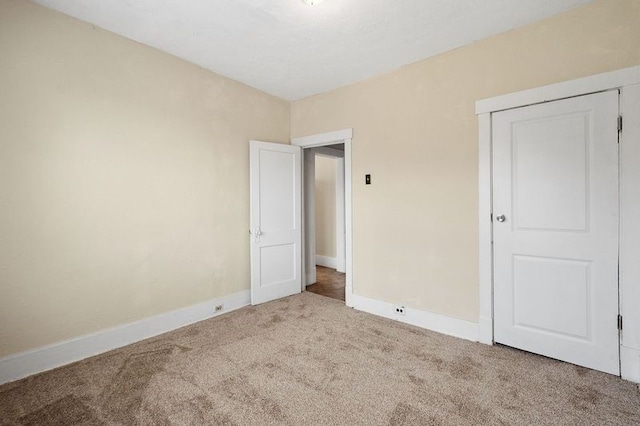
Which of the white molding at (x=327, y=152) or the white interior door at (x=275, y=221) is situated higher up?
the white molding at (x=327, y=152)

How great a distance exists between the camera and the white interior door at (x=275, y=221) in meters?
3.71

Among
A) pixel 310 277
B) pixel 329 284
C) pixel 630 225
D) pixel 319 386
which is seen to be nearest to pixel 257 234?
pixel 310 277

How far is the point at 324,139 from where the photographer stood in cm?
385

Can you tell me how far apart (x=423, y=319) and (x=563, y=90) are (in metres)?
2.30

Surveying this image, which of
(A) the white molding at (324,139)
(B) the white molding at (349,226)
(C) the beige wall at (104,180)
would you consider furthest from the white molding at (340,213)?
(C) the beige wall at (104,180)

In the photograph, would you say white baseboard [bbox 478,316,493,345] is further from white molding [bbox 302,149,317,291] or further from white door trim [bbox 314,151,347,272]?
white door trim [bbox 314,151,347,272]

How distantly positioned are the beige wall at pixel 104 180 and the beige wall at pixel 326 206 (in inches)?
106

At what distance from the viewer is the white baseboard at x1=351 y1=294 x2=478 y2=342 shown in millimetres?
2746

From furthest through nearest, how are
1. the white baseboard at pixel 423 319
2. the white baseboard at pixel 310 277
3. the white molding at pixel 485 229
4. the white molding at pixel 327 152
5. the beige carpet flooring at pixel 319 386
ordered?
the white molding at pixel 327 152
the white baseboard at pixel 310 277
the white baseboard at pixel 423 319
the white molding at pixel 485 229
the beige carpet flooring at pixel 319 386

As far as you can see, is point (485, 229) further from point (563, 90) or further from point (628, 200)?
point (563, 90)

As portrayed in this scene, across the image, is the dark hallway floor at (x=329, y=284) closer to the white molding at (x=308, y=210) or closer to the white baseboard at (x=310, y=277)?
the white baseboard at (x=310, y=277)

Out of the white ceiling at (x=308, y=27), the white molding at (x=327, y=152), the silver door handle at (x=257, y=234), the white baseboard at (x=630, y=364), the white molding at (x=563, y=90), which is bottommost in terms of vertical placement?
the white baseboard at (x=630, y=364)

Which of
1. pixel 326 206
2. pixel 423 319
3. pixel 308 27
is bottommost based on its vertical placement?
pixel 423 319

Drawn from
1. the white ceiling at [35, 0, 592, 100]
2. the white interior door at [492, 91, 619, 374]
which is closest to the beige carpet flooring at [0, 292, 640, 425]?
the white interior door at [492, 91, 619, 374]
